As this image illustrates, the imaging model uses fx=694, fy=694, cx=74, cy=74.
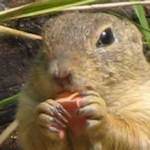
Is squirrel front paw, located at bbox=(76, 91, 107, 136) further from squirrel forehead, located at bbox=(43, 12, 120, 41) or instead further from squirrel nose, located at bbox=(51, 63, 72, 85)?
squirrel forehead, located at bbox=(43, 12, 120, 41)

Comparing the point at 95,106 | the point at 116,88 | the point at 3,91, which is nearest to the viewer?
the point at 95,106

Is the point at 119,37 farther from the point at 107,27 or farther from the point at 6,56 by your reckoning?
the point at 6,56

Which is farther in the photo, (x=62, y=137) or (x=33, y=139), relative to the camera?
(x=33, y=139)

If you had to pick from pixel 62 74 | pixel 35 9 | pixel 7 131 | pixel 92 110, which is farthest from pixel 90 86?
pixel 7 131

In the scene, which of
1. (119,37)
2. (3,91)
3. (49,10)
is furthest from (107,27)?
(3,91)

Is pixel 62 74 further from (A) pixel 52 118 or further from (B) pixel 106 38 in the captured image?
(B) pixel 106 38

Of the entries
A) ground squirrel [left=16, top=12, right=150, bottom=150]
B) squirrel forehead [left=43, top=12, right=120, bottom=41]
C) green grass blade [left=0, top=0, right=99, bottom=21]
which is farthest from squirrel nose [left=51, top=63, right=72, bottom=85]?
green grass blade [left=0, top=0, right=99, bottom=21]
